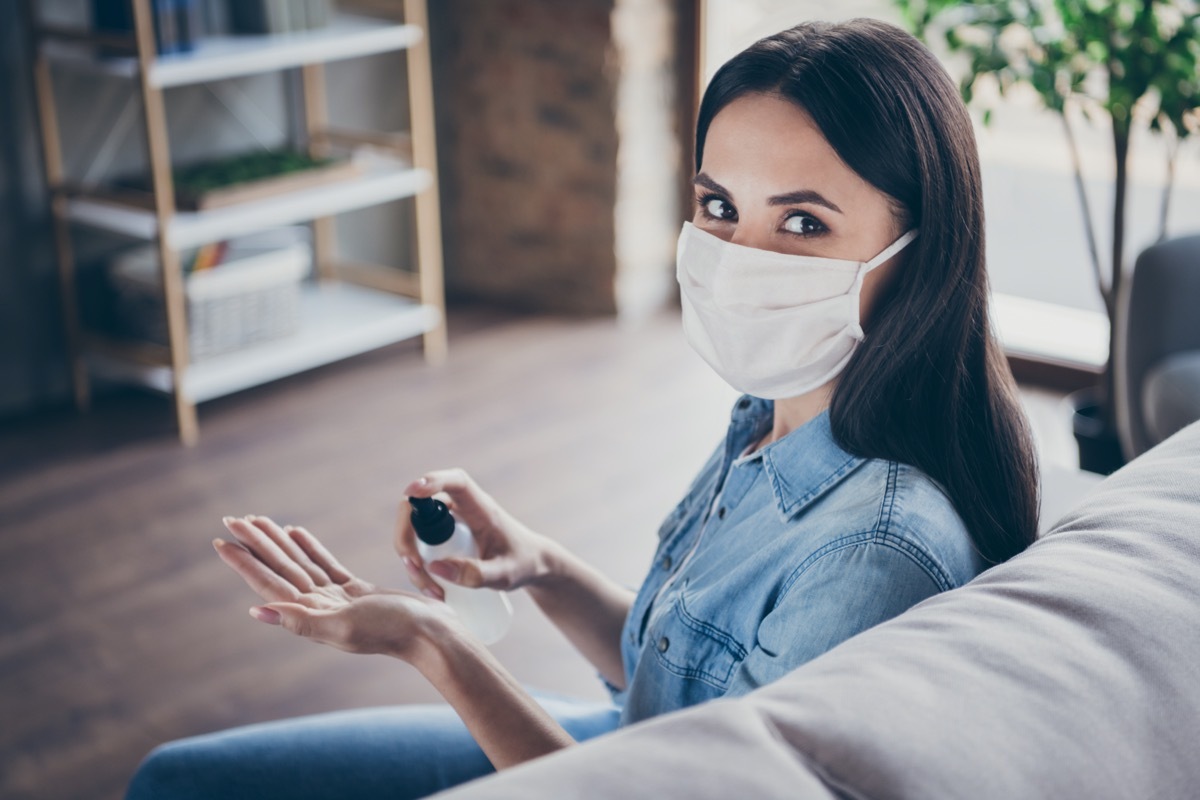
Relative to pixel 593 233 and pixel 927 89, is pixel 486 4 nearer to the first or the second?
pixel 593 233

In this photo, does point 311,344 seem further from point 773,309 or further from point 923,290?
point 923,290

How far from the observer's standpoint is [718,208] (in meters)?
1.12

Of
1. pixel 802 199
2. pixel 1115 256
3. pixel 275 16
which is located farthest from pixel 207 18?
pixel 802 199

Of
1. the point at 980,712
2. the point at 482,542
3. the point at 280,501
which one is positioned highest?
the point at 980,712

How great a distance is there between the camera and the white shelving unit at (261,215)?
3.05 m

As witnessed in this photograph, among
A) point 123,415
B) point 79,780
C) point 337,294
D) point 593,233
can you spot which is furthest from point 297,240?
point 79,780

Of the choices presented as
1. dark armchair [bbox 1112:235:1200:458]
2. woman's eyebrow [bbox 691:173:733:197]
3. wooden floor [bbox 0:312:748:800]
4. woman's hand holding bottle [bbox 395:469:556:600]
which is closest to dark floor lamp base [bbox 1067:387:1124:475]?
dark armchair [bbox 1112:235:1200:458]

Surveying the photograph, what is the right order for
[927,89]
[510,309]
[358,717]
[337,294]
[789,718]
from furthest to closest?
[510,309] → [337,294] → [358,717] → [927,89] → [789,718]

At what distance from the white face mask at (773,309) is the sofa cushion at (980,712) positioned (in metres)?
0.36

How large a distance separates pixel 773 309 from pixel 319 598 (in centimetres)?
44

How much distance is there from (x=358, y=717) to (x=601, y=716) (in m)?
0.23

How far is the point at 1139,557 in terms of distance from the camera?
74 centimetres

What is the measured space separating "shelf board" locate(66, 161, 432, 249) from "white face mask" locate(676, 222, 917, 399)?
2212 mm

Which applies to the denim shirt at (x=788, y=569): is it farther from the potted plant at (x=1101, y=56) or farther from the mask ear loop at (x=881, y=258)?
the potted plant at (x=1101, y=56)
